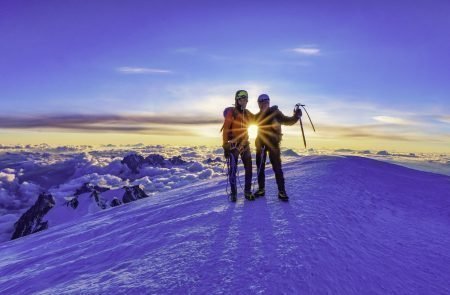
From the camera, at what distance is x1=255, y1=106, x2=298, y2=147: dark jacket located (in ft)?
31.5

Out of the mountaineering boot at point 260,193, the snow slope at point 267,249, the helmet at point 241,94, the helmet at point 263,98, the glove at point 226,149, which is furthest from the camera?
the mountaineering boot at point 260,193

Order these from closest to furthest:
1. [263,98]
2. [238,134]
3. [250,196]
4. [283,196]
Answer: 1. [283,196]
2. [263,98]
3. [238,134]
4. [250,196]

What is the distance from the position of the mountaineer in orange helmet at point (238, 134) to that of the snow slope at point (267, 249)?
1.08m

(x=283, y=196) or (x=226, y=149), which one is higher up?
(x=226, y=149)

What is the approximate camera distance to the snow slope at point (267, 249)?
4.92 m

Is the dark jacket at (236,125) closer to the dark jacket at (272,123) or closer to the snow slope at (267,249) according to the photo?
the dark jacket at (272,123)

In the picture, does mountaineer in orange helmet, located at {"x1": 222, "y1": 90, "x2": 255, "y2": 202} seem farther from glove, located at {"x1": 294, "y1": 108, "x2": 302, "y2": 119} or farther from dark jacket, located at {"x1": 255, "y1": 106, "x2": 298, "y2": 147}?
glove, located at {"x1": 294, "y1": 108, "x2": 302, "y2": 119}

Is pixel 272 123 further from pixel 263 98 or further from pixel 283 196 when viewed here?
pixel 283 196

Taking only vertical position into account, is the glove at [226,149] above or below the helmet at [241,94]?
below

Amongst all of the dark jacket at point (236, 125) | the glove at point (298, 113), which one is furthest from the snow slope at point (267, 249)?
the glove at point (298, 113)

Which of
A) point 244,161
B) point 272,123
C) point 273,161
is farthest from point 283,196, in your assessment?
point 272,123

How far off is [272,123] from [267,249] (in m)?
4.61

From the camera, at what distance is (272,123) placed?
9609 mm

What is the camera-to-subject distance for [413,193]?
37.6ft
